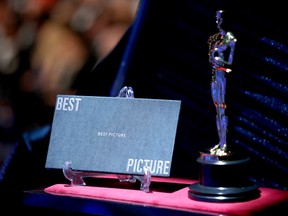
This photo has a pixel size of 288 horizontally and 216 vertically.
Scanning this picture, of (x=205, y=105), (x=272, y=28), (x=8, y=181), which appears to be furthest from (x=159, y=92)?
(x=8, y=181)

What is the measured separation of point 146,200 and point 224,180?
23 cm

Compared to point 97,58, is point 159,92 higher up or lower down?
lower down

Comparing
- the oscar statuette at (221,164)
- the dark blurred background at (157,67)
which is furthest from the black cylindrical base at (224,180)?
the dark blurred background at (157,67)

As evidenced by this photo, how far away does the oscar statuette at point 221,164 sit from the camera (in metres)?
1.58

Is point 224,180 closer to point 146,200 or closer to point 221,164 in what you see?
point 221,164

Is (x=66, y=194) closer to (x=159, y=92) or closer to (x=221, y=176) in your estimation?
(x=221, y=176)

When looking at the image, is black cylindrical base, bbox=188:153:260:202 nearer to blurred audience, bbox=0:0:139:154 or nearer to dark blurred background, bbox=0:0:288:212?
dark blurred background, bbox=0:0:288:212

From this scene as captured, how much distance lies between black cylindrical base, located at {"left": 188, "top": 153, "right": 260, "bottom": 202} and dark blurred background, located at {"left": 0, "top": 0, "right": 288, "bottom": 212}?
0.12m

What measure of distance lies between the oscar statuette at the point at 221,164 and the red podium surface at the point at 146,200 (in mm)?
25

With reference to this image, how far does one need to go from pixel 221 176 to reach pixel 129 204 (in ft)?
0.90

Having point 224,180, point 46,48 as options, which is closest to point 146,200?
point 224,180

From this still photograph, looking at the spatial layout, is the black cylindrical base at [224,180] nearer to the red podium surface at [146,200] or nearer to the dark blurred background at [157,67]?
the red podium surface at [146,200]

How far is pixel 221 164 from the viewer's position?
62.7 inches

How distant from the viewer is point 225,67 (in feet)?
5.35
